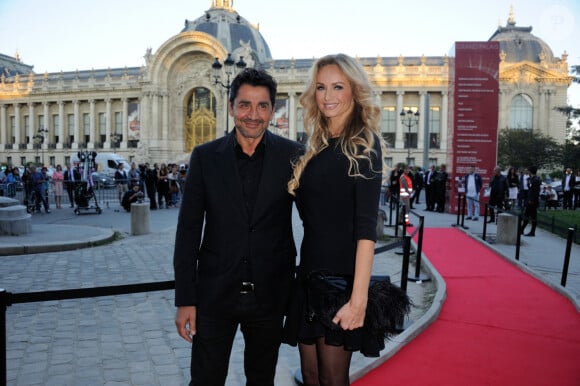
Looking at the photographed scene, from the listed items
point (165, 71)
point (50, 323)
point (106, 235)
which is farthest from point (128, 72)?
point (50, 323)

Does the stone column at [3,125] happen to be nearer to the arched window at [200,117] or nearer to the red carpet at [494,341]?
the arched window at [200,117]

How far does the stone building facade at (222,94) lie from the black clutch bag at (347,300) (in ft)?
154

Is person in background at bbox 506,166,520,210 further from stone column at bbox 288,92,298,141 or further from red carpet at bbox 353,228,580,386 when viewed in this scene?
stone column at bbox 288,92,298,141

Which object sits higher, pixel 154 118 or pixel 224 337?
pixel 154 118

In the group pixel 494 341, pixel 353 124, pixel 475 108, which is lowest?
pixel 494 341

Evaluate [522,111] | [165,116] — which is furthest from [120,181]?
[522,111]

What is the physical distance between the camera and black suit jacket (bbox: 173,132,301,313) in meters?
2.43

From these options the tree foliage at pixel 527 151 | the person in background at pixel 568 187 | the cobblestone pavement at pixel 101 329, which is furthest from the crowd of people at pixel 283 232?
the tree foliage at pixel 527 151

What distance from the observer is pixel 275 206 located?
2.47 m

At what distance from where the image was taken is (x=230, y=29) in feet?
188

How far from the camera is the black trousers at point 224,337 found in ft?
8.04

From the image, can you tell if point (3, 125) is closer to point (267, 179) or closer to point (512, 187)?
point (512, 187)

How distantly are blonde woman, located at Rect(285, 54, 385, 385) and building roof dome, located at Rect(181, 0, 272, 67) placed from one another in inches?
2118

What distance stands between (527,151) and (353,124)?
42493 mm
